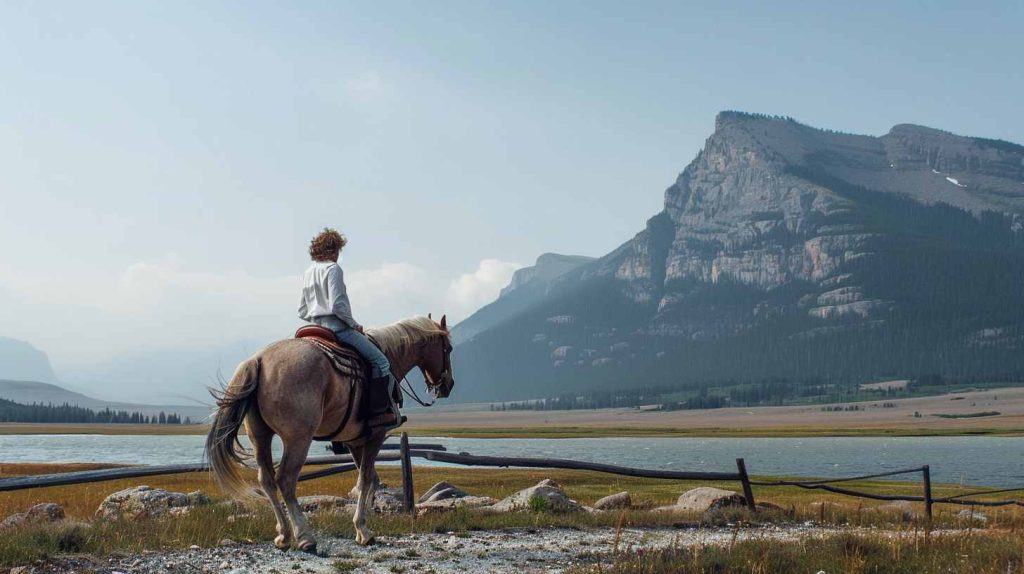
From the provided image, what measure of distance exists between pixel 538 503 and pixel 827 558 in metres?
6.13

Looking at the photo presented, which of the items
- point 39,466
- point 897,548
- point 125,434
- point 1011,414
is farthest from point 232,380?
point 1011,414

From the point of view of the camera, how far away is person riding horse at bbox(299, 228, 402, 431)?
10102 millimetres

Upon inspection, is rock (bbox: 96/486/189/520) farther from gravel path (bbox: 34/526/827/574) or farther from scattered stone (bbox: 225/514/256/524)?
gravel path (bbox: 34/526/827/574)

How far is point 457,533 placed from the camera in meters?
11.6

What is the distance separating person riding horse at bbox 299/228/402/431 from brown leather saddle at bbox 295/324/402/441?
0.08m

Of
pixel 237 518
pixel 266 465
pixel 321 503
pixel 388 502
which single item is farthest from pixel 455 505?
pixel 266 465

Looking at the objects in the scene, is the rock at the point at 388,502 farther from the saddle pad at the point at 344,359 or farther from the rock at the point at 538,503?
the saddle pad at the point at 344,359

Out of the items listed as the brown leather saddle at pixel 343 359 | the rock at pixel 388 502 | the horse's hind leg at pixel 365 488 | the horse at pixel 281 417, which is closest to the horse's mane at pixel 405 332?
the brown leather saddle at pixel 343 359

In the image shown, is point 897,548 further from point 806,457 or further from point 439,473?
point 806,457

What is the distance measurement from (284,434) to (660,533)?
21.2 ft

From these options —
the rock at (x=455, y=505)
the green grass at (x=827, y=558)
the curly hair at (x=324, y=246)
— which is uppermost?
the curly hair at (x=324, y=246)

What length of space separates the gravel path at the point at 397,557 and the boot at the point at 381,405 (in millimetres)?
1521

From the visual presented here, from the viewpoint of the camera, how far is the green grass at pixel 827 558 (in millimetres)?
8656

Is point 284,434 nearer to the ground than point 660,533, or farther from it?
farther from it
